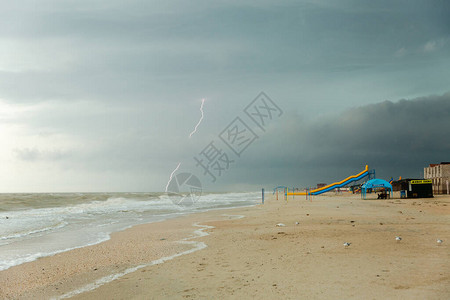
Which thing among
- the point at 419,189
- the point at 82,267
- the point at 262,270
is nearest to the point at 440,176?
the point at 419,189

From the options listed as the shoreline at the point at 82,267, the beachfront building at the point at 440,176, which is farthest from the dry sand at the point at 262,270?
the beachfront building at the point at 440,176

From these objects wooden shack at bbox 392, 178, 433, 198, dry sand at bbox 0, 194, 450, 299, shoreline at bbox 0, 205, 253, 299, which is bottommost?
shoreline at bbox 0, 205, 253, 299

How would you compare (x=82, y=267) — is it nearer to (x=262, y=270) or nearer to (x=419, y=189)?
(x=262, y=270)

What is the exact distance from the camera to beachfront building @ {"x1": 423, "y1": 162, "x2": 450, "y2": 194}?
52.1m

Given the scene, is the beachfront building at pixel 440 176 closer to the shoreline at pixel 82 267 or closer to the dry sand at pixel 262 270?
the dry sand at pixel 262 270

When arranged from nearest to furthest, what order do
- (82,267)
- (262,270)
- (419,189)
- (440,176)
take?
(262,270) < (82,267) < (419,189) < (440,176)

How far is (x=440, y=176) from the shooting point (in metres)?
60.5

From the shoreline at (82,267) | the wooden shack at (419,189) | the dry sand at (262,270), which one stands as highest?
the wooden shack at (419,189)

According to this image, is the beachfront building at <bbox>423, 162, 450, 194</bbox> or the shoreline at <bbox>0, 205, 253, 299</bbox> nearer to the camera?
the shoreline at <bbox>0, 205, 253, 299</bbox>

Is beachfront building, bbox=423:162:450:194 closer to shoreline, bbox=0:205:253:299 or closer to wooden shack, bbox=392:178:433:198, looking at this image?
wooden shack, bbox=392:178:433:198

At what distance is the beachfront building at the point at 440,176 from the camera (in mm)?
52094

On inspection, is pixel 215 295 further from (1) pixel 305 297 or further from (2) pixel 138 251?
(2) pixel 138 251

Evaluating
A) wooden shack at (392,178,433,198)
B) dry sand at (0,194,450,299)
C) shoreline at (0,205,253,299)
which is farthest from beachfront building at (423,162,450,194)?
shoreline at (0,205,253,299)

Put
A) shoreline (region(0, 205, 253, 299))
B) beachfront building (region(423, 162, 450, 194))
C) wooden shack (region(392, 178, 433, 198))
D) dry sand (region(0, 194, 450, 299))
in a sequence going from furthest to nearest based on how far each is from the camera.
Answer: beachfront building (region(423, 162, 450, 194)), wooden shack (region(392, 178, 433, 198)), shoreline (region(0, 205, 253, 299)), dry sand (region(0, 194, 450, 299))
